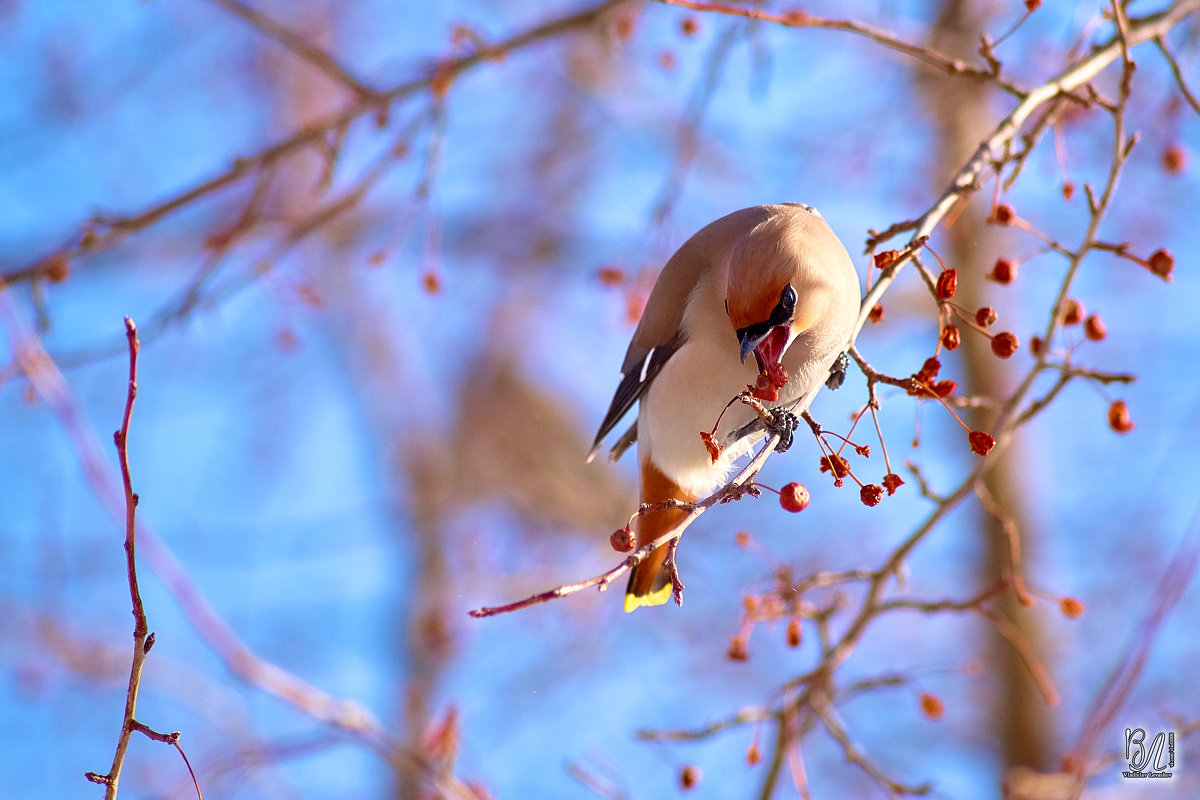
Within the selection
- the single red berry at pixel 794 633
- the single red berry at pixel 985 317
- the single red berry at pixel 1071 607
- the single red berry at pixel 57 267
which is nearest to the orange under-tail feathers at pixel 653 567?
the single red berry at pixel 794 633

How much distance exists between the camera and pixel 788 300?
7.91ft

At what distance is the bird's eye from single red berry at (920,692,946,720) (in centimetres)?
130

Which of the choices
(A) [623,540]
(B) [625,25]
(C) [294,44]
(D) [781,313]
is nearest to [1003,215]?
(D) [781,313]

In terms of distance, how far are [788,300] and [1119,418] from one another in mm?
997

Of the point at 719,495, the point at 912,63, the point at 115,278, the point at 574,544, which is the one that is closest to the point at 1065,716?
the point at 574,544

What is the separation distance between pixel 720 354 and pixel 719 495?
1.12 m

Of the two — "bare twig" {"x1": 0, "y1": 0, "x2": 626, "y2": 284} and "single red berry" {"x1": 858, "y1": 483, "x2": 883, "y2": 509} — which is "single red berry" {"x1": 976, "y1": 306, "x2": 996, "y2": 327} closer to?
"single red berry" {"x1": 858, "y1": 483, "x2": 883, "y2": 509}

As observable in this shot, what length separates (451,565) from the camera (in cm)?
914

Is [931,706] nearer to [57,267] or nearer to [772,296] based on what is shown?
[772,296]

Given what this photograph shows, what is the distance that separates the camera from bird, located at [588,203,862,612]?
2445 millimetres

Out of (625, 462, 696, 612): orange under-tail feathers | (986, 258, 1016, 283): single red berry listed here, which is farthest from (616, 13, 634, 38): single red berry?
(986, 258, 1016, 283): single red berry

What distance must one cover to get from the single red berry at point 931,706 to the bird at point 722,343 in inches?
32.5

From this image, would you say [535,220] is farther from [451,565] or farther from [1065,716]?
[1065,716]

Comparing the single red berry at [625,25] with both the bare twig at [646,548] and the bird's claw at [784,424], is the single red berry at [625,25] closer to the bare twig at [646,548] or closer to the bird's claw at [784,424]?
the bird's claw at [784,424]
